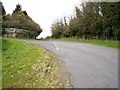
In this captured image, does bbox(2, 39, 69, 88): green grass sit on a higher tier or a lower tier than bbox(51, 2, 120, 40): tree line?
lower

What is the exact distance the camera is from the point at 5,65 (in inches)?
573

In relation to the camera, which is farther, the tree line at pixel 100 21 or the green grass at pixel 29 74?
the tree line at pixel 100 21

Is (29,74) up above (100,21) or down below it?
below

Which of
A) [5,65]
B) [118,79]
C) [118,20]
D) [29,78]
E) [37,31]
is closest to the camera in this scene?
[118,79]

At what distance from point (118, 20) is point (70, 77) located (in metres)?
23.4

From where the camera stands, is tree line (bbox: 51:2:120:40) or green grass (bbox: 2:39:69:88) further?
tree line (bbox: 51:2:120:40)

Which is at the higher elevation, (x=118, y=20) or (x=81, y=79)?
(x=118, y=20)

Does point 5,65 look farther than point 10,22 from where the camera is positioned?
No

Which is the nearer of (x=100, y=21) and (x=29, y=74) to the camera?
(x=29, y=74)

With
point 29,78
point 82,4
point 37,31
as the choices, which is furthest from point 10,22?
point 29,78

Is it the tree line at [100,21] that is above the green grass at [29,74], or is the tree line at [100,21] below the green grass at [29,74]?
above

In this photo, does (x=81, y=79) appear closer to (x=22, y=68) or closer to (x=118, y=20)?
(x=22, y=68)

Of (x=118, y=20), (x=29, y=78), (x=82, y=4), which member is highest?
(x=82, y=4)

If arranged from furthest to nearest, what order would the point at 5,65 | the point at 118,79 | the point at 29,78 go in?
the point at 5,65 < the point at 29,78 < the point at 118,79
